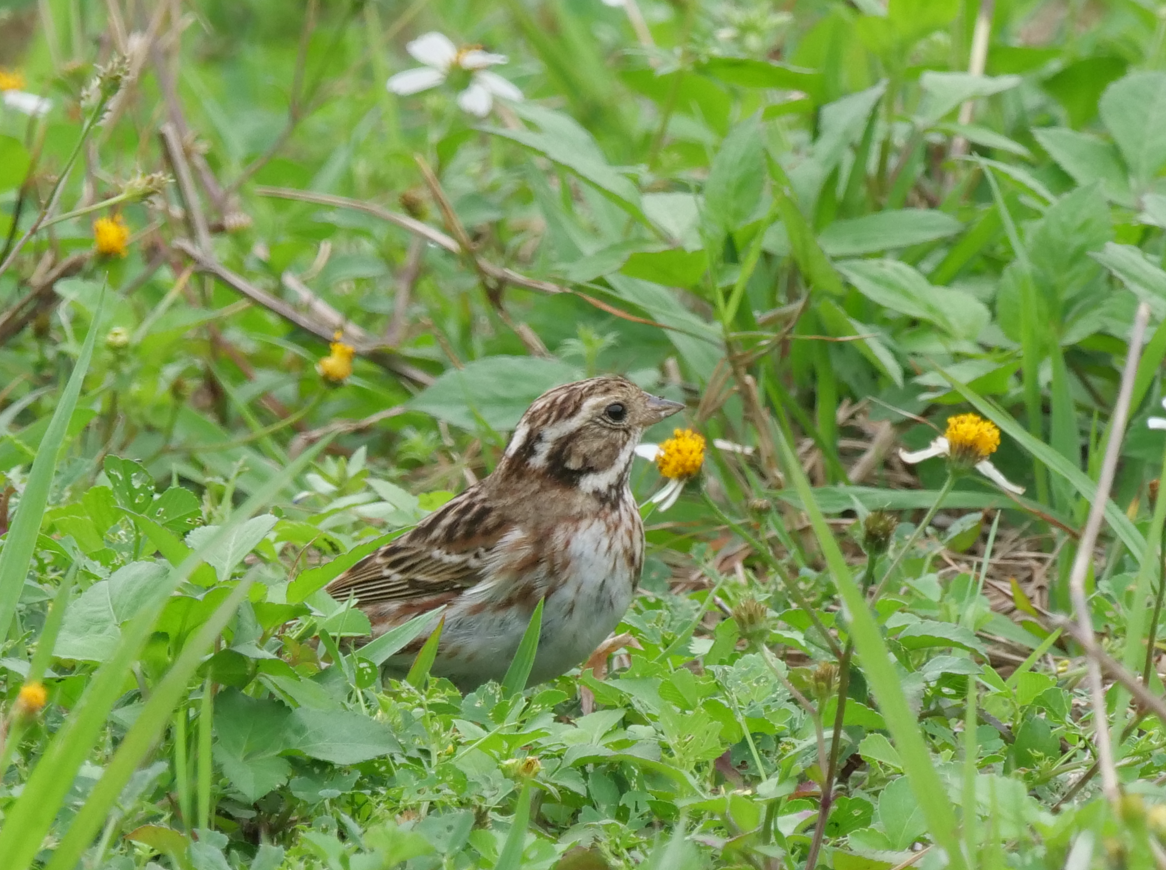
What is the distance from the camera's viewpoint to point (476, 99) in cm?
601

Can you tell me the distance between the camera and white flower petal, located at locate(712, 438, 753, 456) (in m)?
4.97

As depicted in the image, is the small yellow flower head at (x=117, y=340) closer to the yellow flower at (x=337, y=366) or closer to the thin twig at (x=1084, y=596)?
the yellow flower at (x=337, y=366)

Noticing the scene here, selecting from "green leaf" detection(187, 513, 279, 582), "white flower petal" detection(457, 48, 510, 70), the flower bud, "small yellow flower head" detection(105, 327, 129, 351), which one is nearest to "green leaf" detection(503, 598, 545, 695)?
"green leaf" detection(187, 513, 279, 582)

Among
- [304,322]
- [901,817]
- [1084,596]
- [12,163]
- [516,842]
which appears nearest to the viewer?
[516,842]

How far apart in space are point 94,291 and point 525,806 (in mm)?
3135

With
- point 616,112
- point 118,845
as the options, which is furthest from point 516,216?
point 118,845

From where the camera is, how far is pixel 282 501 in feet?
16.7

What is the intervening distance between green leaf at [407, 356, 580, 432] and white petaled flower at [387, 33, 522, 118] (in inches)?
50.0

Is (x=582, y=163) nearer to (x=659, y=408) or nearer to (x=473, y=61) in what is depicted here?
(x=659, y=408)

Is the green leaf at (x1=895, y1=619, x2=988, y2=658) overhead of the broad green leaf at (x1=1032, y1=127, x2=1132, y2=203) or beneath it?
beneath

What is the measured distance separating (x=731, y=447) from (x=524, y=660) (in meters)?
1.51

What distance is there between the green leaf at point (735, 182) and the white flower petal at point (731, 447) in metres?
0.66

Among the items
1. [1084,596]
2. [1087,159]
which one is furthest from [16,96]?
[1084,596]

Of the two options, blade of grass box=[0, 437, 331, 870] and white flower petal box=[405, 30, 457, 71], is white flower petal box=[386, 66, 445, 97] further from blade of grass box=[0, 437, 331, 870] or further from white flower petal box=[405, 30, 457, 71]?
blade of grass box=[0, 437, 331, 870]
